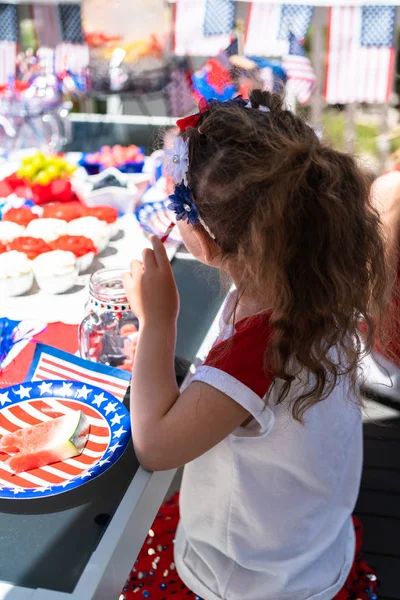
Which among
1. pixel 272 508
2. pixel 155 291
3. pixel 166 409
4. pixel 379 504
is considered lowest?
pixel 379 504

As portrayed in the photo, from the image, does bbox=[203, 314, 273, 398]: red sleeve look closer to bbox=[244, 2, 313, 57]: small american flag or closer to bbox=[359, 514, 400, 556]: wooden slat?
bbox=[359, 514, 400, 556]: wooden slat

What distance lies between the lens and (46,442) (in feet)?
3.64

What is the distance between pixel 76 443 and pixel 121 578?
0.74 ft

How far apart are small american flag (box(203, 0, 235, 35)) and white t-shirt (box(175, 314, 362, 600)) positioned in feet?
11.8

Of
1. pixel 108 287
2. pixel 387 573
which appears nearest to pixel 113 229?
pixel 108 287

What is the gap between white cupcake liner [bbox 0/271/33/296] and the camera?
1.58 m

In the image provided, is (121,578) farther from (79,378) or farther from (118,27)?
(118,27)

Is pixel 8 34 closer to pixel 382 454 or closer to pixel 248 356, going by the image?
pixel 382 454

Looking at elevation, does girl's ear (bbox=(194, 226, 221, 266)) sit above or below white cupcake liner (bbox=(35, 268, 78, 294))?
above

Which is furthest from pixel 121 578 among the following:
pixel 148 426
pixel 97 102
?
pixel 97 102

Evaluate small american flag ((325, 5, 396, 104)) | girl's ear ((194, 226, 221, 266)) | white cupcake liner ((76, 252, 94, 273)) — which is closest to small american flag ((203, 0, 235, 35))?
small american flag ((325, 5, 396, 104))

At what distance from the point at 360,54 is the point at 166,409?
3.62 m

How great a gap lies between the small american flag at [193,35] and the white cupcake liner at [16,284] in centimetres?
312

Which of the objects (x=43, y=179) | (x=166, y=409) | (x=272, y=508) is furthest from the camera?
(x=43, y=179)
